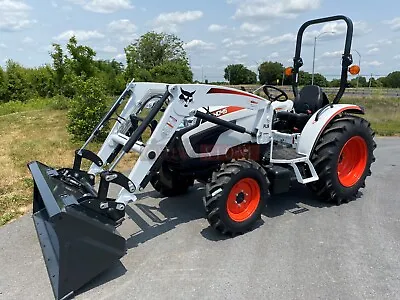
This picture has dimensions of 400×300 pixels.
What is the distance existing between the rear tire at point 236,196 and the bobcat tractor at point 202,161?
12 millimetres

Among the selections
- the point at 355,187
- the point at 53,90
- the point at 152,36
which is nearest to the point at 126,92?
the point at 355,187

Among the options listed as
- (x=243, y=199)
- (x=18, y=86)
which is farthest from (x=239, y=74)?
(x=243, y=199)

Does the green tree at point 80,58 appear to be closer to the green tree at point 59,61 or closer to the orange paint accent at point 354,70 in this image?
the green tree at point 59,61

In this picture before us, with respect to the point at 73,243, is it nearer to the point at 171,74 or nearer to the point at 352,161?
the point at 352,161

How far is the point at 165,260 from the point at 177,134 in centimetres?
140

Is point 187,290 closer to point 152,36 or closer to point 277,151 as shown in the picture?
point 277,151

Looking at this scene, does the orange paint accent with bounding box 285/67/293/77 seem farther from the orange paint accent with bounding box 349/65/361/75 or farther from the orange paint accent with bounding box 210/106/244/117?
the orange paint accent with bounding box 210/106/244/117

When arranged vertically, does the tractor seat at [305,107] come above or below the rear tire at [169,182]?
above

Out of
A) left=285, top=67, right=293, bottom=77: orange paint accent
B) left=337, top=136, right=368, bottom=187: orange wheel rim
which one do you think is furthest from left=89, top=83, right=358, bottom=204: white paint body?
left=285, top=67, right=293, bottom=77: orange paint accent

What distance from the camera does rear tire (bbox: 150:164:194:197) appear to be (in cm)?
516

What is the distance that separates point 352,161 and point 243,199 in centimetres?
222

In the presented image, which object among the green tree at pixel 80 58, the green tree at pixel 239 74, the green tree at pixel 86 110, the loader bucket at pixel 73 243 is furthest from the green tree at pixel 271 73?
the green tree at pixel 239 74

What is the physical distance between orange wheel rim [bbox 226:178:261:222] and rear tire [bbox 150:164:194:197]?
40.2 inches

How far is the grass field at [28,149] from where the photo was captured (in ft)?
17.8
